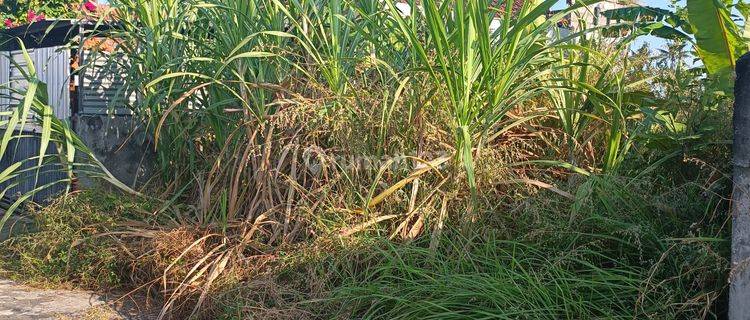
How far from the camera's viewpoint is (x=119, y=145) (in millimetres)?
6395

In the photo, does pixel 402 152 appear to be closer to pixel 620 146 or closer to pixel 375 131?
pixel 375 131

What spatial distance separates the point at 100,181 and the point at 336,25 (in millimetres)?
2149

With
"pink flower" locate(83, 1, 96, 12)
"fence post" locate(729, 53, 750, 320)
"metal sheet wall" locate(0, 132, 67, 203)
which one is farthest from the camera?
"pink flower" locate(83, 1, 96, 12)

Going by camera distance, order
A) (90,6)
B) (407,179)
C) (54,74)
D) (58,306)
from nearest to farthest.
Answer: (407,179), (58,306), (54,74), (90,6)

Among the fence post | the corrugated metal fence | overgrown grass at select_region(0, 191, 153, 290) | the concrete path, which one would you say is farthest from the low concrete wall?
the fence post

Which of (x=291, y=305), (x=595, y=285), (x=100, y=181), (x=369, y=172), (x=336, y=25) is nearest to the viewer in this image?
(x=595, y=285)

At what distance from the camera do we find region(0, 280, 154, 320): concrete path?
4621mm

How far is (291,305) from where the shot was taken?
423 centimetres

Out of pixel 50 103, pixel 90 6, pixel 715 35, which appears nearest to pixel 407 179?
pixel 715 35

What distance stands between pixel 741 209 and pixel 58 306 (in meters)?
3.62

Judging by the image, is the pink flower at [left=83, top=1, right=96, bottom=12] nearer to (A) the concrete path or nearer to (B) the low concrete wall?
(B) the low concrete wall

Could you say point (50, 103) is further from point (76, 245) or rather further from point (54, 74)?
point (76, 245)

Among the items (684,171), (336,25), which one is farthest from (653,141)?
(336,25)

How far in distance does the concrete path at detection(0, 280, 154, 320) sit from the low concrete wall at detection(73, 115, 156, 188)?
1.28 m
